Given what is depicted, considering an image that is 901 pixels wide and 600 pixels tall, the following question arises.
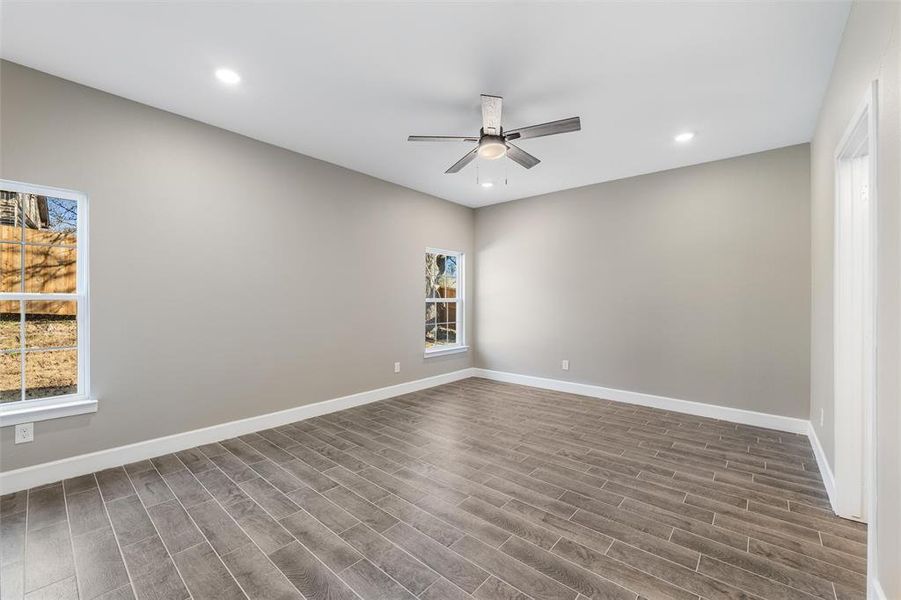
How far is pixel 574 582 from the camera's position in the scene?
1.71m

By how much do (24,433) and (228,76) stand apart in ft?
9.15

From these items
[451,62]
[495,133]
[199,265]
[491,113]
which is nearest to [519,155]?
[495,133]

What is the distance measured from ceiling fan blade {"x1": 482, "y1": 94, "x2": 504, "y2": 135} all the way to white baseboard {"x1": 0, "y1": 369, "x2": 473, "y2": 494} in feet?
10.8

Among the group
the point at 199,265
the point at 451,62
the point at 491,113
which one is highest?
the point at 451,62

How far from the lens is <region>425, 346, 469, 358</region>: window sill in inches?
217

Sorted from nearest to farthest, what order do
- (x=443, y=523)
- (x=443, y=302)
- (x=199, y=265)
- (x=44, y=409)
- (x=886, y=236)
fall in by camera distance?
(x=886, y=236), (x=443, y=523), (x=44, y=409), (x=199, y=265), (x=443, y=302)

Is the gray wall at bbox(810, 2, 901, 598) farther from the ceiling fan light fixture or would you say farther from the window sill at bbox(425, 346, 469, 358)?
the window sill at bbox(425, 346, 469, 358)

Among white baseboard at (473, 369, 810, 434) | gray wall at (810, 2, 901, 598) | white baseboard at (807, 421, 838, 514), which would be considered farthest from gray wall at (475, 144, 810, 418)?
gray wall at (810, 2, 901, 598)

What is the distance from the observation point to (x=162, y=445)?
305 cm

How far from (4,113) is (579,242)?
5420mm

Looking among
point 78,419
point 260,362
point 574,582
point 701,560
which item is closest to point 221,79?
point 260,362

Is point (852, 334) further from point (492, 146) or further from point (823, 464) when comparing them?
point (492, 146)

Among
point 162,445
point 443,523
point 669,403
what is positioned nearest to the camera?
point 443,523

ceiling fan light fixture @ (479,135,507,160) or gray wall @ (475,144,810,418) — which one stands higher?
ceiling fan light fixture @ (479,135,507,160)
